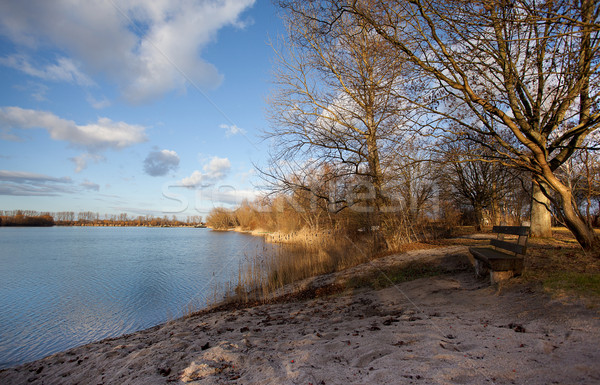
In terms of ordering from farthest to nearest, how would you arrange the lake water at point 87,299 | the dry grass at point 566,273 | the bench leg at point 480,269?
the lake water at point 87,299
the bench leg at point 480,269
the dry grass at point 566,273

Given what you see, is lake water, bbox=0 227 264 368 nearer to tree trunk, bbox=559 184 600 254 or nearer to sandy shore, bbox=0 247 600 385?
sandy shore, bbox=0 247 600 385

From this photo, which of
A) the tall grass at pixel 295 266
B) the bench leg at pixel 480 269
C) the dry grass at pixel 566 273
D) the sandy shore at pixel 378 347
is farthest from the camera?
the tall grass at pixel 295 266

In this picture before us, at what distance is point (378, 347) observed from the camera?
3447 mm

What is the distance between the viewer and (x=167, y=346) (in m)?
4.70

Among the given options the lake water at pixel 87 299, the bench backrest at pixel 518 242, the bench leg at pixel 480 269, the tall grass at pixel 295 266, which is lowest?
the lake water at pixel 87 299

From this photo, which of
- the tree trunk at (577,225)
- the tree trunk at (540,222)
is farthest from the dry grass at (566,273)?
the tree trunk at (540,222)

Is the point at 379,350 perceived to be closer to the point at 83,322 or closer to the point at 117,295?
the point at 83,322

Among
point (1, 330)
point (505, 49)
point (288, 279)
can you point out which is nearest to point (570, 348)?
point (505, 49)

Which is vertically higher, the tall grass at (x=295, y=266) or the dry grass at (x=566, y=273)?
the dry grass at (x=566, y=273)

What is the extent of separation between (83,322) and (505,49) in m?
11.5

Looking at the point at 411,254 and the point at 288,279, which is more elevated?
the point at 411,254

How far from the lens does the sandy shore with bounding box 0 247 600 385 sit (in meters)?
2.71

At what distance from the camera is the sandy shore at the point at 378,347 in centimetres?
271

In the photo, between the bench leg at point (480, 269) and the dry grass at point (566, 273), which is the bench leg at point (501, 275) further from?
the bench leg at point (480, 269)
